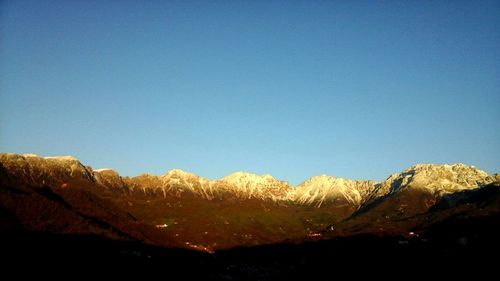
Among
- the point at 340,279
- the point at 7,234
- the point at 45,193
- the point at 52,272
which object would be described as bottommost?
the point at 340,279

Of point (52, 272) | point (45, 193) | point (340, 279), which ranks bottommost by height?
point (340, 279)

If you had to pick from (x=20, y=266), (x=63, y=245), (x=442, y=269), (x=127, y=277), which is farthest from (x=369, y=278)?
(x=20, y=266)

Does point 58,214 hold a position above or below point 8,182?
below

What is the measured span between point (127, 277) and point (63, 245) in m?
21.7

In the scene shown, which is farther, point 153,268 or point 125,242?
point 125,242

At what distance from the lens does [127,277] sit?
13975cm

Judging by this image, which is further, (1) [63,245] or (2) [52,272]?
(1) [63,245]

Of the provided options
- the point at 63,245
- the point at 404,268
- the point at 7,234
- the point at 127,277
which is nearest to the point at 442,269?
the point at 404,268

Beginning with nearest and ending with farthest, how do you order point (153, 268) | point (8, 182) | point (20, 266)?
point (20, 266)
point (8, 182)
point (153, 268)

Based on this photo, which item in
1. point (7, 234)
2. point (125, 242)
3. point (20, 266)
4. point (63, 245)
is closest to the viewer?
point (20, 266)

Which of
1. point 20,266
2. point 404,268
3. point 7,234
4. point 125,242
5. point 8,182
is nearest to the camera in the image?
point 20,266

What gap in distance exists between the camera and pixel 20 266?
108875mm

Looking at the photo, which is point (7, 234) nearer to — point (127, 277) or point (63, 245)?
point (63, 245)

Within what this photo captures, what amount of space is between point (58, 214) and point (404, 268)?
424 feet
